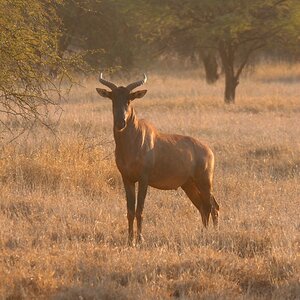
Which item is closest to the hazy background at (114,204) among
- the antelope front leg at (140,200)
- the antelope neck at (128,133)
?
the antelope front leg at (140,200)

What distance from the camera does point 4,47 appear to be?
36.3 ft

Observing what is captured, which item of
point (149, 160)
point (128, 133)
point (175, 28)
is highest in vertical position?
point (175, 28)

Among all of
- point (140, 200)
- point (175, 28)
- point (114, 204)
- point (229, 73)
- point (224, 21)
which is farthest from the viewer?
point (175, 28)

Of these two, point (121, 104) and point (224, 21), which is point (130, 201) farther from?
point (224, 21)

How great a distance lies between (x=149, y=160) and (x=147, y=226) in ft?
2.94

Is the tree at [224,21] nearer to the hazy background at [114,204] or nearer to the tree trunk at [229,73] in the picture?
the tree trunk at [229,73]

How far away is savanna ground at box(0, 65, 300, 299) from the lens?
7078mm

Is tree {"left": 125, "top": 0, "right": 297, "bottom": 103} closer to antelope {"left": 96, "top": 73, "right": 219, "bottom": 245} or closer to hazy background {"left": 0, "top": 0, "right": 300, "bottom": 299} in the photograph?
hazy background {"left": 0, "top": 0, "right": 300, "bottom": 299}

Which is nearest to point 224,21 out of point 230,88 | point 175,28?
point 230,88

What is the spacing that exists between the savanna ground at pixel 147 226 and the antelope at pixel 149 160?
0.31m

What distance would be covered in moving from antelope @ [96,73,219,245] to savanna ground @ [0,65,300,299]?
307mm

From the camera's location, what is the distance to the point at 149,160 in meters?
9.18

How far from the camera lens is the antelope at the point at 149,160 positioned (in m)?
8.95

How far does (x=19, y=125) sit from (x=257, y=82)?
21348 millimetres
